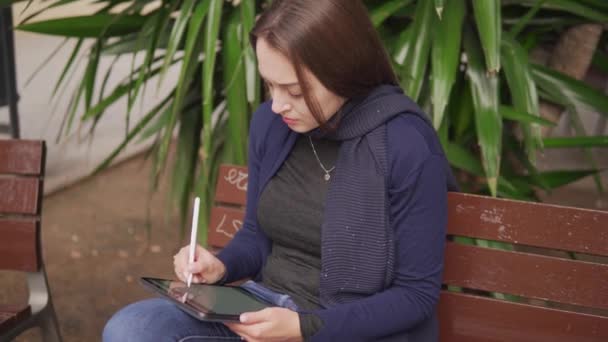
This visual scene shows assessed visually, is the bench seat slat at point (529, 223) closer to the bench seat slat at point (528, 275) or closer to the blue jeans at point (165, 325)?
the bench seat slat at point (528, 275)

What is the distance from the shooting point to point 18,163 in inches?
71.3

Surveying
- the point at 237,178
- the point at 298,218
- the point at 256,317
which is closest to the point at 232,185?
the point at 237,178

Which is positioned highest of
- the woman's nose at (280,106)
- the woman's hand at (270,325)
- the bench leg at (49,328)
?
the woman's nose at (280,106)

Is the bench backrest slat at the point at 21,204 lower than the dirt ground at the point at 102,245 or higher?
higher

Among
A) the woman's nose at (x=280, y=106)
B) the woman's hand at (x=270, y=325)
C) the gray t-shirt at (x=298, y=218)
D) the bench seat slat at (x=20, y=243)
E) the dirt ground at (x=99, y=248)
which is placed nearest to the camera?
the woman's hand at (x=270, y=325)

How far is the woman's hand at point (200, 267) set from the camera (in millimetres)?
1427

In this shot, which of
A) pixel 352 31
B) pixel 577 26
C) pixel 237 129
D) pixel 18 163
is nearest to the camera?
pixel 352 31

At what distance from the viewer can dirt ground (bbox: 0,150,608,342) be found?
279 cm

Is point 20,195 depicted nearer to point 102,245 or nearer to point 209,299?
point 209,299

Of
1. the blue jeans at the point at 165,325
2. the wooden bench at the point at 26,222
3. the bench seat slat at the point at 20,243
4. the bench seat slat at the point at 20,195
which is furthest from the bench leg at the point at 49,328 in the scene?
the blue jeans at the point at 165,325

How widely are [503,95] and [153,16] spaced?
1.06 meters

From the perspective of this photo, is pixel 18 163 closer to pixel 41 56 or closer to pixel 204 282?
pixel 204 282

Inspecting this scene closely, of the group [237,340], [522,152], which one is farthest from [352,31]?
[522,152]

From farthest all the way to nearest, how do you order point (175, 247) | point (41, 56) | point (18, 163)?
point (41, 56), point (175, 247), point (18, 163)
